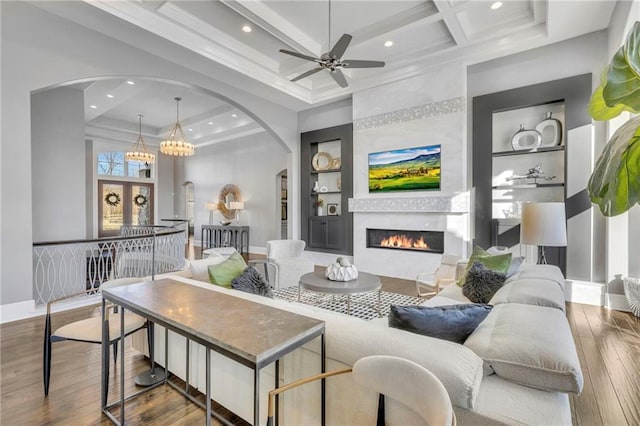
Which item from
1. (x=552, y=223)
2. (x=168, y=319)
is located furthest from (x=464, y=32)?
(x=168, y=319)

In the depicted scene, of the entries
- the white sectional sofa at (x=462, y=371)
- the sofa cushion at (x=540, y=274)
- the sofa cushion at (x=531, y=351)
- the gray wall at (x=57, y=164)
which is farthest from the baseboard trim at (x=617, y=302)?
the gray wall at (x=57, y=164)

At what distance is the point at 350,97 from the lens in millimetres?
6352

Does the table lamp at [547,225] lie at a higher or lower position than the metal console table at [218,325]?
higher

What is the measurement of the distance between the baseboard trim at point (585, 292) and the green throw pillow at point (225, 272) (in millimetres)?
4426

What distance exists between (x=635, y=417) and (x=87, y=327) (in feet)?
11.7

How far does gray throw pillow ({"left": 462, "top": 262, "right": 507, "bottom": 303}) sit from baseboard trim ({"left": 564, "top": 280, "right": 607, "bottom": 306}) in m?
2.31

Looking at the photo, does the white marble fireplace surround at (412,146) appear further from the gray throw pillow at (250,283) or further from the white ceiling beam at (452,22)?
the gray throw pillow at (250,283)

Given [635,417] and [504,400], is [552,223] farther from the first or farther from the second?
[504,400]

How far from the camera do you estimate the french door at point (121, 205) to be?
31.6 ft

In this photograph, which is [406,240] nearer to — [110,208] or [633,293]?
[633,293]

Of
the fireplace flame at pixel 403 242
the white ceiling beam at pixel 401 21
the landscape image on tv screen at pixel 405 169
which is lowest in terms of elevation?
the fireplace flame at pixel 403 242

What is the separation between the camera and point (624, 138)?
3.34ft

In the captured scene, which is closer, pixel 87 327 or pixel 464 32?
pixel 87 327

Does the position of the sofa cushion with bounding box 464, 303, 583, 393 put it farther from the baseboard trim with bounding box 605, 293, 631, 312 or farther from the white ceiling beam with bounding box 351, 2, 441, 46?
the white ceiling beam with bounding box 351, 2, 441, 46
